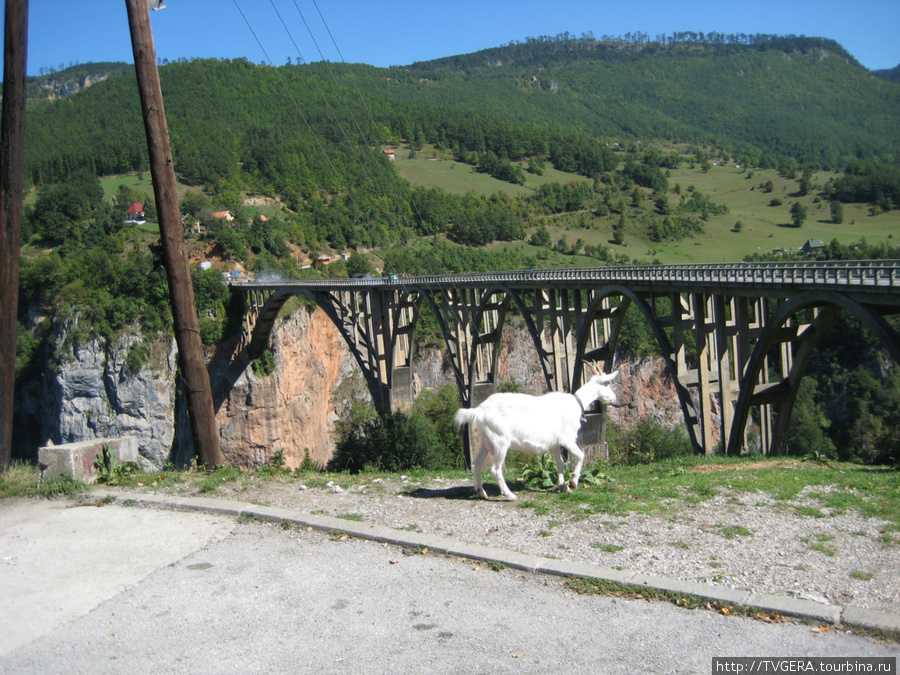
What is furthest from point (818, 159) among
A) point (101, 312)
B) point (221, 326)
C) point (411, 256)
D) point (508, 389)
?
point (101, 312)

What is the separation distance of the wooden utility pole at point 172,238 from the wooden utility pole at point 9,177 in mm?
1853

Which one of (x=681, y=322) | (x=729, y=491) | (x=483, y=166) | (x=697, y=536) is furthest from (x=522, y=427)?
(x=483, y=166)

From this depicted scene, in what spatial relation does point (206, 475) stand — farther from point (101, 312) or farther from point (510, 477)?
point (101, 312)

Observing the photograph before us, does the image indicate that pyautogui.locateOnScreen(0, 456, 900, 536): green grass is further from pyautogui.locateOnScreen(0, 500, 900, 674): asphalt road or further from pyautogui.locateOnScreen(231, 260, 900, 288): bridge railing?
pyautogui.locateOnScreen(231, 260, 900, 288): bridge railing

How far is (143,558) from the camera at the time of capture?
7938 millimetres

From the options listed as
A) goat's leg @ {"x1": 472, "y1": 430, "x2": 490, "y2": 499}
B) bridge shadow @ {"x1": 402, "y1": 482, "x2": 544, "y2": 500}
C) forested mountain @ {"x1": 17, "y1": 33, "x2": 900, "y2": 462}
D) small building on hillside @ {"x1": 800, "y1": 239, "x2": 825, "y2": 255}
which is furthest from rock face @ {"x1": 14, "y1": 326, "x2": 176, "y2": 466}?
small building on hillside @ {"x1": 800, "y1": 239, "x2": 825, "y2": 255}

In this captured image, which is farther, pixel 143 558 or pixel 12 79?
pixel 12 79

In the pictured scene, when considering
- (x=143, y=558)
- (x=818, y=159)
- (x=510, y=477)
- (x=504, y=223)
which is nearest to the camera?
(x=143, y=558)

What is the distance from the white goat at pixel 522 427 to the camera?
9477 mm

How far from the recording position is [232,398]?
201 feet

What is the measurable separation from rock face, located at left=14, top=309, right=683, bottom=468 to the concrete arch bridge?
18.3m

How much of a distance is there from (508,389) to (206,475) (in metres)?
51.7

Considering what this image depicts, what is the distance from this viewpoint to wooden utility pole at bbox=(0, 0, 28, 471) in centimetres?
1212

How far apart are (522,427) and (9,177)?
32.3 ft
